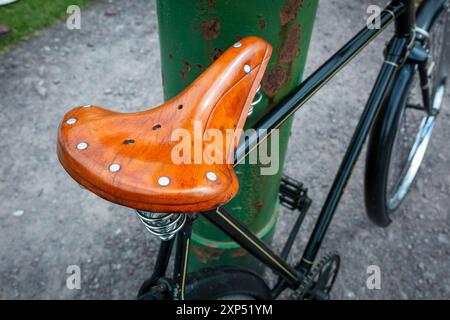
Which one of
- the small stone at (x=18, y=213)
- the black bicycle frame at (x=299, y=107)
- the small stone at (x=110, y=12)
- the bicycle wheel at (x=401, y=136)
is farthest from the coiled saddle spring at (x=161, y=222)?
the small stone at (x=110, y=12)

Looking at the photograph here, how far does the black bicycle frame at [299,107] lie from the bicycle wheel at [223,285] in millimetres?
85

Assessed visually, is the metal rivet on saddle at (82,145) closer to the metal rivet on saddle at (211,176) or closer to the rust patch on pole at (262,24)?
the metal rivet on saddle at (211,176)

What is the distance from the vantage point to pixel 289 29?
1.10 metres

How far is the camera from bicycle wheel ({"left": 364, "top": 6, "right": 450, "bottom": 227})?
5.72 feet

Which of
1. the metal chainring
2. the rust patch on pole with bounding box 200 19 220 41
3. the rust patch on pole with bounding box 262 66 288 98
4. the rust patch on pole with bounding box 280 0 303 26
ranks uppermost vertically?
the rust patch on pole with bounding box 280 0 303 26

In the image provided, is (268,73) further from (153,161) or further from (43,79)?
(43,79)

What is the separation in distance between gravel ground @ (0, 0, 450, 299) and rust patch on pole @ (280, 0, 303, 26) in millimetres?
1473

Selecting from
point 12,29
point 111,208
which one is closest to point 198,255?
point 111,208

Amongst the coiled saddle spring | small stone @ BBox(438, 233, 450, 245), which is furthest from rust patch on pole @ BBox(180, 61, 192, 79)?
small stone @ BBox(438, 233, 450, 245)

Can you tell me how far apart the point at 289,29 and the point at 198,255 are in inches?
41.0

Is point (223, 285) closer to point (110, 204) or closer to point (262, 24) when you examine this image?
point (262, 24)

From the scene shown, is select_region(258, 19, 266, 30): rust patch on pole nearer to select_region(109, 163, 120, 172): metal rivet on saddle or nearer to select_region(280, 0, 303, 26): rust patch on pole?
select_region(280, 0, 303, 26): rust patch on pole

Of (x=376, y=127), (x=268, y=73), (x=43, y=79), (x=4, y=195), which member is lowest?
(x=4, y=195)

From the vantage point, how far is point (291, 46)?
3.76ft
